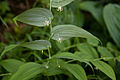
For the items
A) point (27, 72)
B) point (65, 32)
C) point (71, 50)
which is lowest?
point (71, 50)

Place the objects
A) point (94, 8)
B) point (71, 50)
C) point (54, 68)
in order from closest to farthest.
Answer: point (54, 68)
point (71, 50)
point (94, 8)

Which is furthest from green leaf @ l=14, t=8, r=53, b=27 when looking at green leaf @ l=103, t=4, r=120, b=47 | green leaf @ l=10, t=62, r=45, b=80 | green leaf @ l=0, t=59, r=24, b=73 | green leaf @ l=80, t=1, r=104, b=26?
green leaf @ l=80, t=1, r=104, b=26

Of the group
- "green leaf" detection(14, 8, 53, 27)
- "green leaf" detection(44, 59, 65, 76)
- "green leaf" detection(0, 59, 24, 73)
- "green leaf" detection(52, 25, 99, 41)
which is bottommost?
"green leaf" detection(0, 59, 24, 73)

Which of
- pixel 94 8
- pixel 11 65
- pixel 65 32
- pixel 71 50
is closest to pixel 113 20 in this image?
pixel 94 8

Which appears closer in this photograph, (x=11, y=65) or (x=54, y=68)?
(x=54, y=68)

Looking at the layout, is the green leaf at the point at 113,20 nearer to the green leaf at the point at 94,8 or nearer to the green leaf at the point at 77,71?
the green leaf at the point at 94,8

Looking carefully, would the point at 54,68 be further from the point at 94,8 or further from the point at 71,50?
the point at 94,8

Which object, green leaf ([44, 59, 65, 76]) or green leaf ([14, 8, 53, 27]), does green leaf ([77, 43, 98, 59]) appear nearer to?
green leaf ([44, 59, 65, 76])
